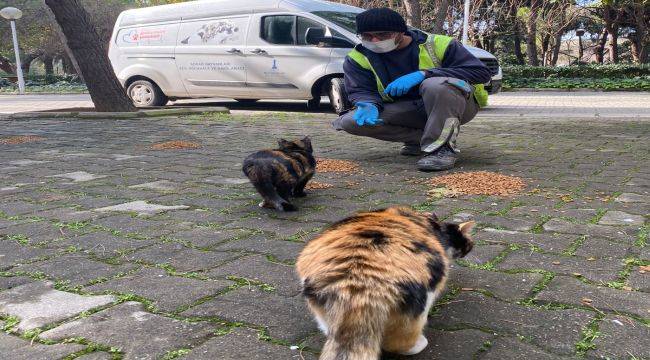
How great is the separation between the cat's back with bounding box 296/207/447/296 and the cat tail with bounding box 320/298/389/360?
0.21 feet

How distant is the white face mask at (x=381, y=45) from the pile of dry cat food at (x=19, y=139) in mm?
4753

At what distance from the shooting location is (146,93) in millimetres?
12852

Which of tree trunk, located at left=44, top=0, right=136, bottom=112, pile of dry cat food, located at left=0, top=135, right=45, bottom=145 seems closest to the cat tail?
pile of dry cat food, located at left=0, top=135, right=45, bottom=145

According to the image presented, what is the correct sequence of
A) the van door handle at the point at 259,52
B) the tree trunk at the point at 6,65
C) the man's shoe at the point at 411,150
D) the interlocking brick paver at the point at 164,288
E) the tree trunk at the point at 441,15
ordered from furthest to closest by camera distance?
the tree trunk at the point at 6,65 < the tree trunk at the point at 441,15 < the van door handle at the point at 259,52 < the man's shoe at the point at 411,150 < the interlocking brick paver at the point at 164,288

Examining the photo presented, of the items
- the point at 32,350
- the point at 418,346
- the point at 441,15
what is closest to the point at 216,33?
the point at 441,15

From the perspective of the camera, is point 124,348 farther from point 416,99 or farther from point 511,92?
point 511,92

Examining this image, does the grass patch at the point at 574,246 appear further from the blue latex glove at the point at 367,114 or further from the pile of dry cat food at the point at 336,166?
the blue latex glove at the point at 367,114

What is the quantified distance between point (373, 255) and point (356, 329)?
0.73 ft

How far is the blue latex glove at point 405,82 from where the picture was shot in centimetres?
492

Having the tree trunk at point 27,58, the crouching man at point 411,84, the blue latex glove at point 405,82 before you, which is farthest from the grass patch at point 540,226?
the tree trunk at point 27,58

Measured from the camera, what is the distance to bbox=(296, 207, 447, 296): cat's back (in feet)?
5.11

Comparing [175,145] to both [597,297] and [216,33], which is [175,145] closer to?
[597,297]

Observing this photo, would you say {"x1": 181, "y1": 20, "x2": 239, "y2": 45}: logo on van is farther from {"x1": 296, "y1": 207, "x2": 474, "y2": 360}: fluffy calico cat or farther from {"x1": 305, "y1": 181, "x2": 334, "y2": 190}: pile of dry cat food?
{"x1": 296, "y1": 207, "x2": 474, "y2": 360}: fluffy calico cat

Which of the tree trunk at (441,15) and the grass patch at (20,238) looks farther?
the tree trunk at (441,15)
